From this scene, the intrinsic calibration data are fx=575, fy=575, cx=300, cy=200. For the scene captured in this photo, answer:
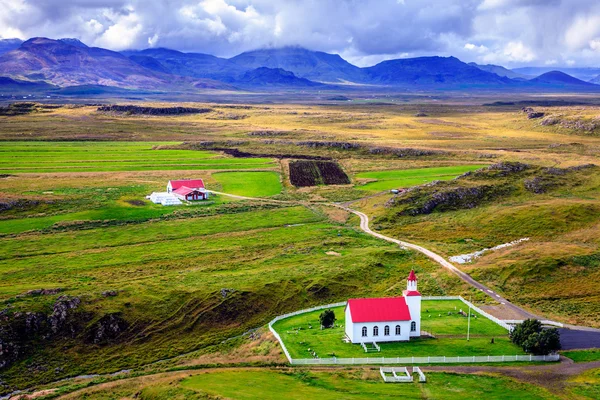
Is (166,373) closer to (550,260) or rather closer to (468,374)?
(468,374)

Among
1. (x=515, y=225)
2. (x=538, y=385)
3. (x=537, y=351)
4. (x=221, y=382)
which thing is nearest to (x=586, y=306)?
(x=537, y=351)

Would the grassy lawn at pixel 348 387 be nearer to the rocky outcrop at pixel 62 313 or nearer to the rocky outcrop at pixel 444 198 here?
the rocky outcrop at pixel 62 313

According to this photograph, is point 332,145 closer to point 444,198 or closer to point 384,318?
point 444,198

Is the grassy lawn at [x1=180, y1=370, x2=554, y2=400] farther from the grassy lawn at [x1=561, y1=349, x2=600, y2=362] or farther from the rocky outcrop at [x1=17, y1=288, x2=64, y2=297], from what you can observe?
the rocky outcrop at [x1=17, y1=288, x2=64, y2=297]

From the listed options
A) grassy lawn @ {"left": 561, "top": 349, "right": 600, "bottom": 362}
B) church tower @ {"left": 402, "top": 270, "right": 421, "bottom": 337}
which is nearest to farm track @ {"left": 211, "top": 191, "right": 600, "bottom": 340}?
grassy lawn @ {"left": 561, "top": 349, "right": 600, "bottom": 362}

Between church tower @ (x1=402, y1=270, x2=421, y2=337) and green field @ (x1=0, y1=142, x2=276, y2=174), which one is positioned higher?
green field @ (x1=0, y1=142, x2=276, y2=174)

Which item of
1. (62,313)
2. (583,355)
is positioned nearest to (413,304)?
(583,355)
